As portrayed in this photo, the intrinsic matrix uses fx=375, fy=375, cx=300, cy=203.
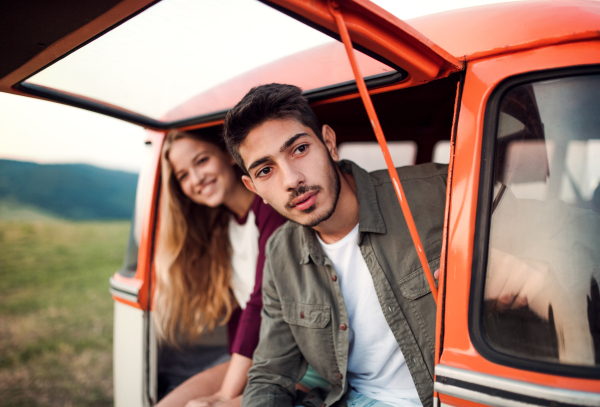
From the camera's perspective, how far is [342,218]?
5.88 ft

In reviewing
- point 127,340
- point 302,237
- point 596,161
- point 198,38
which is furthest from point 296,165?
point 127,340

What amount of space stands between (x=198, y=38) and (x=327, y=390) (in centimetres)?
177

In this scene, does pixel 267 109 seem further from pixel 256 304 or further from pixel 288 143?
pixel 256 304

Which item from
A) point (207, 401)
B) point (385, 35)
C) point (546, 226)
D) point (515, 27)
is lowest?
point (207, 401)

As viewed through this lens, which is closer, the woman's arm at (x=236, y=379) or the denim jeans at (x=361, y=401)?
the denim jeans at (x=361, y=401)

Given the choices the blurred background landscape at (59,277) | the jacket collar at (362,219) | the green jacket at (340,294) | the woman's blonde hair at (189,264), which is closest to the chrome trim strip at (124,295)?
the woman's blonde hair at (189,264)

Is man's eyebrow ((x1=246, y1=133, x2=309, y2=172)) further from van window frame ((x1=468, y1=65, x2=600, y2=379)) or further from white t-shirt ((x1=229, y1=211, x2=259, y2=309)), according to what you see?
white t-shirt ((x1=229, y1=211, x2=259, y2=309))

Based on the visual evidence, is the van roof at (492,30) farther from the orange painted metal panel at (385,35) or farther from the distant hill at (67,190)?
the distant hill at (67,190)

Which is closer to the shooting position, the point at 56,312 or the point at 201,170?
the point at 201,170

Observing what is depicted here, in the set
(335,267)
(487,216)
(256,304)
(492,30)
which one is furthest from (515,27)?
(256,304)

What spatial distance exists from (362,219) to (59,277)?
8937 mm

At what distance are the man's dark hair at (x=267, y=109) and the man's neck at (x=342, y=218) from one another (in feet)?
1.08

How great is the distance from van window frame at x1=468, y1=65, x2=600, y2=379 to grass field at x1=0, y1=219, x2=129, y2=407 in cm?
404

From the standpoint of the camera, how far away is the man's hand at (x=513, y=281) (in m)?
1.08
